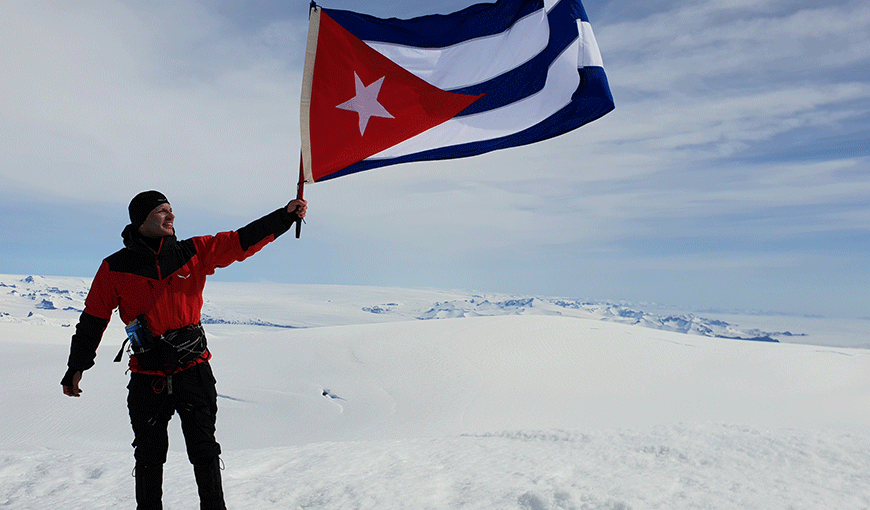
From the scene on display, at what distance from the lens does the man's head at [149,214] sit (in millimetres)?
2965

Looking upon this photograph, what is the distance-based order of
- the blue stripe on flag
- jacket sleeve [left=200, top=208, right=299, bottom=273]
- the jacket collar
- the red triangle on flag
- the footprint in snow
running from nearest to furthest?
the jacket collar → jacket sleeve [left=200, top=208, right=299, bottom=273] → the red triangle on flag → the blue stripe on flag → the footprint in snow

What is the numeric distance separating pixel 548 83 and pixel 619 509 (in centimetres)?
349

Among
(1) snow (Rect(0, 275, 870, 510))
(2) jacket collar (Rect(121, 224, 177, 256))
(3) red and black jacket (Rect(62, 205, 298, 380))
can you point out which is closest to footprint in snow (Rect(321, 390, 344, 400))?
(1) snow (Rect(0, 275, 870, 510))

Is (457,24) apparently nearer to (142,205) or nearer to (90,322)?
(142,205)

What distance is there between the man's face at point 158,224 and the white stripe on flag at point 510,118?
6.23 feet

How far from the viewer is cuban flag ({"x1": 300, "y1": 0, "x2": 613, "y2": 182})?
14.1 ft

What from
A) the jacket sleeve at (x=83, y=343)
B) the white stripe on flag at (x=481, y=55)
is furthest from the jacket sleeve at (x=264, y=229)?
the white stripe on flag at (x=481, y=55)

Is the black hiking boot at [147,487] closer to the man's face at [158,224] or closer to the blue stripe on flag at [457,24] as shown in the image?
the man's face at [158,224]

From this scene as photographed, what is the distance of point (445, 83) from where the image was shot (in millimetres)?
4816

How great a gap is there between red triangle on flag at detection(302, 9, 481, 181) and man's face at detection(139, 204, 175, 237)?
3.83ft

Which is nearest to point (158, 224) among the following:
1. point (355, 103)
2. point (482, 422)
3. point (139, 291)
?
point (139, 291)

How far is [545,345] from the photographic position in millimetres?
16078

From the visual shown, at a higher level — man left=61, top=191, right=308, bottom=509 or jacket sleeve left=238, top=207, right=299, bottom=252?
jacket sleeve left=238, top=207, right=299, bottom=252

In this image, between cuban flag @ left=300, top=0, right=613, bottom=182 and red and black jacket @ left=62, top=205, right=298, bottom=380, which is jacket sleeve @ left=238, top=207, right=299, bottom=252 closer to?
red and black jacket @ left=62, top=205, right=298, bottom=380
